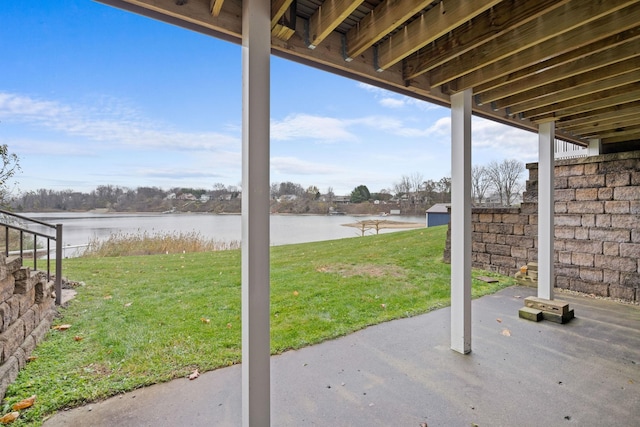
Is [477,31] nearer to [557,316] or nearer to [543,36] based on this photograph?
[543,36]

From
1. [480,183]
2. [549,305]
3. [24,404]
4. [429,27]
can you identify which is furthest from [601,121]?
[24,404]

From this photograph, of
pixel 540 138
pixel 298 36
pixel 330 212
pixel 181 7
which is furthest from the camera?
pixel 330 212

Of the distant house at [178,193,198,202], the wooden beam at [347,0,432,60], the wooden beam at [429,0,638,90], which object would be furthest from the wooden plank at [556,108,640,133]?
the distant house at [178,193,198,202]

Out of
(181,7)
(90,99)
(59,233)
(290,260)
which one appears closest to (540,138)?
(181,7)

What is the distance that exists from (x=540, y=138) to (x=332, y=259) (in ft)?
11.9

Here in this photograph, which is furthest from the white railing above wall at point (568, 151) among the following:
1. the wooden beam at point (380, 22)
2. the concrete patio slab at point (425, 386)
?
the wooden beam at point (380, 22)

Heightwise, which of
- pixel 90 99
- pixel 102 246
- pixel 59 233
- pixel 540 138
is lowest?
pixel 102 246

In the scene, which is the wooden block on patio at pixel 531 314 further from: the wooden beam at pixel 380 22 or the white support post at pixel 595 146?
the wooden beam at pixel 380 22

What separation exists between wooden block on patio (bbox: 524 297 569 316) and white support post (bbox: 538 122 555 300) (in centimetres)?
18

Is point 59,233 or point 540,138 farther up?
point 540,138

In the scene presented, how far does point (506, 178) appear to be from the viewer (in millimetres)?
6555

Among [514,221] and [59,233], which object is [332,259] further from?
[59,233]

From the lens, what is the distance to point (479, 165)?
Answer: 6.94 metres

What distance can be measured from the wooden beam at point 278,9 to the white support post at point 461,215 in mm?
1565
